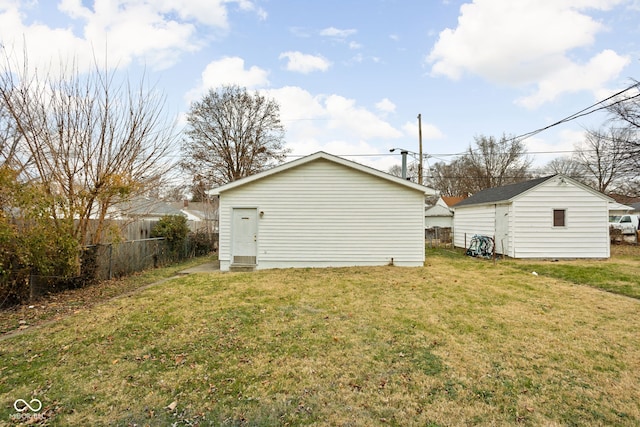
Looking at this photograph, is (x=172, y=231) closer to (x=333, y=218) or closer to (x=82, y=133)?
(x=82, y=133)

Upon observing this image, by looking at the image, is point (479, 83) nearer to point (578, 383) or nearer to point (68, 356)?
point (578, 383)

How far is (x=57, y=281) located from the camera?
23.7ft

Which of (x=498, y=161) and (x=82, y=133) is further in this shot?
(x=498, y=161)

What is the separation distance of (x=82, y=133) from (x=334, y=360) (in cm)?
822

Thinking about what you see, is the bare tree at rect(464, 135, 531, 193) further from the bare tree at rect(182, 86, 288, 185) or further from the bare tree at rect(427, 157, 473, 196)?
the bare tree at rect(182, 86, 288, 185)

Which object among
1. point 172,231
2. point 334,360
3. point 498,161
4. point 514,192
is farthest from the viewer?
point 498,161

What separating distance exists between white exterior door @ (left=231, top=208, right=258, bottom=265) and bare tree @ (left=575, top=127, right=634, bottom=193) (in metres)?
20.2

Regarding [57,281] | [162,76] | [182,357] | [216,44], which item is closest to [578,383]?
[182,357]

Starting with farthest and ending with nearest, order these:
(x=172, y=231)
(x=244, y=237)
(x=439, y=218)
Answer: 1. (x=439, y=218)
2. (x=172, y=231)
3. (x=244, y=237)

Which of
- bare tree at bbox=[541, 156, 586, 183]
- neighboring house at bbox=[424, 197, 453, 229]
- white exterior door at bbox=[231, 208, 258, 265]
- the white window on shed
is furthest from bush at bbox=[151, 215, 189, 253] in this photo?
bare tree at bbox=[541, 156, 586, 183]

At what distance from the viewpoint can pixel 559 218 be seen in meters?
12.9

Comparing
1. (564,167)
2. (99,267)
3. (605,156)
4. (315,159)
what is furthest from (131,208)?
(564,167)

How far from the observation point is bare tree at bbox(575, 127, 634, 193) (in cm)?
1817

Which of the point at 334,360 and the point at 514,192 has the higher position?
the point at 514,192
